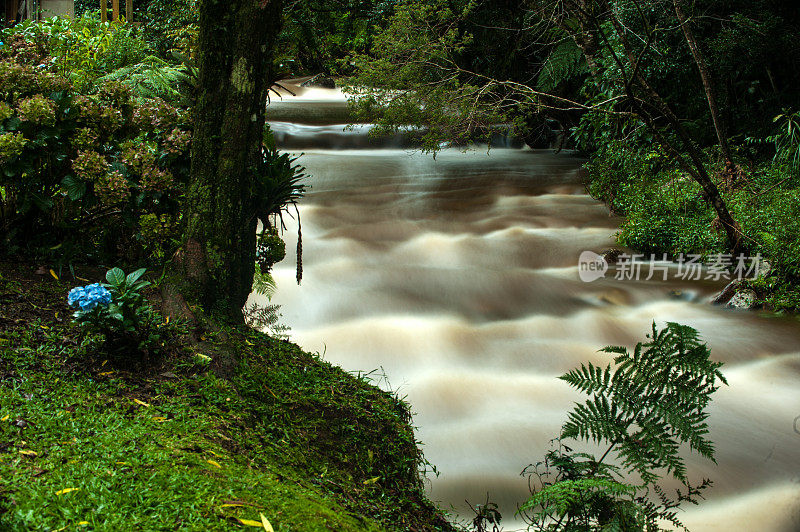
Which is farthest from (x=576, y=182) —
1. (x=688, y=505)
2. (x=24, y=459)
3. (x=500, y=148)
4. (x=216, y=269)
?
(x=24, y=459)

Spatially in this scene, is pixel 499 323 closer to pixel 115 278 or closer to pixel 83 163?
pixel 83 163

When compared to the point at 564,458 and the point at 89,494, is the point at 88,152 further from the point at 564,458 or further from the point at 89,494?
the point at 564,458

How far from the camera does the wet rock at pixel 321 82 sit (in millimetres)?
15322

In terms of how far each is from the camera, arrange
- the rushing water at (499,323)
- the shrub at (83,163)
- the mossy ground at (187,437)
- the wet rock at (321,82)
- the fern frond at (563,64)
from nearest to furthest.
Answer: the mossy ground at (187,437) < the shrub at (83,163) < the rushing water at (499,323) < the fern frond at (563,64) < the wet rock at (321,82)

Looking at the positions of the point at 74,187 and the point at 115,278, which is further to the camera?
the point at 74,187

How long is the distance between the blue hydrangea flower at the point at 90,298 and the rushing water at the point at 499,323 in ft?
7.68

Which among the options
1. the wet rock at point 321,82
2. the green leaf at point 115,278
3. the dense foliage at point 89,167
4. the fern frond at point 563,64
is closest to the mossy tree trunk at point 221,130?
the dense foliage at point 89,167

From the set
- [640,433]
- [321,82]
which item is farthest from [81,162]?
[321,82]

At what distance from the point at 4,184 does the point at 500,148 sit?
10694 millimetres

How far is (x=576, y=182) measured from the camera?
10.8m

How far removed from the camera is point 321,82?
50.4ft

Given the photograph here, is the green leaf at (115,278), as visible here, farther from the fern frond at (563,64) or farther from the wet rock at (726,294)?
the fern frond at (563,64)

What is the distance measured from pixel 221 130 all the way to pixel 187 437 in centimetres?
184

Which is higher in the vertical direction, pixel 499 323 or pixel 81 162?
pixel 81 162
